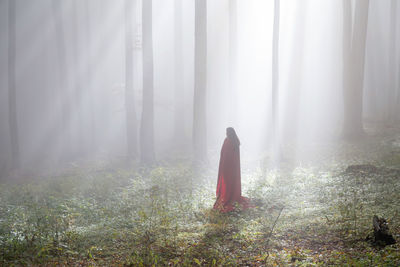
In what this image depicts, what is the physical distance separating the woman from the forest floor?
41cm

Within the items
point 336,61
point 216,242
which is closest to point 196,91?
point 216,242

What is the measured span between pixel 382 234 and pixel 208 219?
3.60 metres

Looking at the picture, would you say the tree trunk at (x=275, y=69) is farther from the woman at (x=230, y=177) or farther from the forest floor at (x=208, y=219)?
the woman at (x=230, y=177)

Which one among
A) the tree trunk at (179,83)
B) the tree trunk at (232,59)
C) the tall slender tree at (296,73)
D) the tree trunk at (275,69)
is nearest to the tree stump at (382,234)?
the tree trunk at (275,69)

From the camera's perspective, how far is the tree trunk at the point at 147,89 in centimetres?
1453

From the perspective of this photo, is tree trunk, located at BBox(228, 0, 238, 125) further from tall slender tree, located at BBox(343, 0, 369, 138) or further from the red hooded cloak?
the red hooded cloak

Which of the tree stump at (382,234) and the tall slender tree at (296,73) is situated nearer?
the tree stump at (382,234)

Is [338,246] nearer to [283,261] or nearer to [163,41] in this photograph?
[283,261]

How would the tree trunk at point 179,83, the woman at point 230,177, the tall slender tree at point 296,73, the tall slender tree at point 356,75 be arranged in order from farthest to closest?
the tree trunk at point 179,83, the tall slender tree at point 296,73, the tall slender tree at point 356,75, the woman at point 230,177

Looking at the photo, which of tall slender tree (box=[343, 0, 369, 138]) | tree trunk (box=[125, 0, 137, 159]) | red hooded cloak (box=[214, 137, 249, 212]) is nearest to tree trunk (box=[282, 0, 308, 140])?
tall slender tree (box=[343, 0, 369, 138])

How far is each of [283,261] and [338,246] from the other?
1102 millimetres

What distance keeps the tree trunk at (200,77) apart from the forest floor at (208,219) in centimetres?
205

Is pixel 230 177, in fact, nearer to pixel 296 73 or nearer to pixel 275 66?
pixel 275 66

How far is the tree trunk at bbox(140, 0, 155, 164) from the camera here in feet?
47.7
